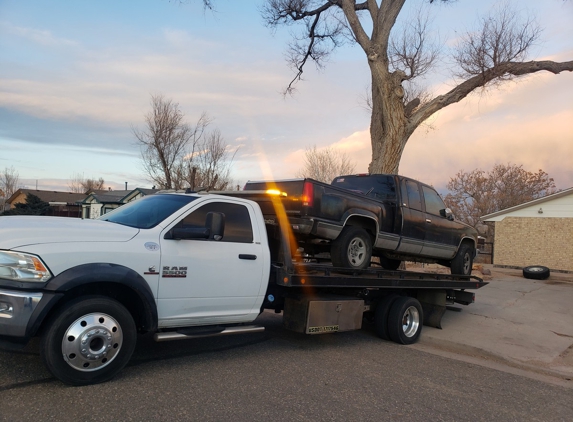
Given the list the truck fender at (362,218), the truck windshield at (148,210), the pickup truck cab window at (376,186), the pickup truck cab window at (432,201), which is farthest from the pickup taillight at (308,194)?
the pickup truck cab window at (432,201)

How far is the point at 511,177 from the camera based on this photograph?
1778 inches

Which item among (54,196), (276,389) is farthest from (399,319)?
(54,196)

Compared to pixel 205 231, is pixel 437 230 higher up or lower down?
higher up

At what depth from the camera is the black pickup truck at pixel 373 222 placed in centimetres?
655

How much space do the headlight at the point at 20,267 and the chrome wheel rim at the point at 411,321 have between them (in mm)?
5546

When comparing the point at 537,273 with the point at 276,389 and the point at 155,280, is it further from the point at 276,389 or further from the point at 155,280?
the point at 155,280

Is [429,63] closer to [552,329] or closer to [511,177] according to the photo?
[552,329]

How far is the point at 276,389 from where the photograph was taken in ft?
15.6

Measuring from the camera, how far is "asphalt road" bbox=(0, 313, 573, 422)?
404cm

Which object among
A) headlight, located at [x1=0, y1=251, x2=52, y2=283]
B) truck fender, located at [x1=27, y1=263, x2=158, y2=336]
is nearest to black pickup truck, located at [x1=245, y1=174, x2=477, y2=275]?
truck fender, located at [x1=27, y1=263, x2=158, y2=336]

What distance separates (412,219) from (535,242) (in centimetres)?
1756

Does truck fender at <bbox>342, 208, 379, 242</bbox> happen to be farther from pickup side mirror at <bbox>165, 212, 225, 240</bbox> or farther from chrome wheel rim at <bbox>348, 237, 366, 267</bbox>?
pickup side mirror at <bbox>165, 212, 225, 240</bbox>

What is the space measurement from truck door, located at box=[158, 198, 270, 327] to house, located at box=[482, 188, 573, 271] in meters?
20.6

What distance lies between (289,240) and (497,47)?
11.8m
